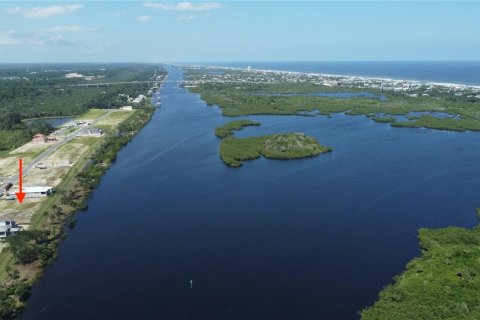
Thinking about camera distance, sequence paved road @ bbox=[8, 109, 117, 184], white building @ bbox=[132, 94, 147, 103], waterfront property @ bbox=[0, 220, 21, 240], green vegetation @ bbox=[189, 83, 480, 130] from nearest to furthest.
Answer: waterfront property @ bbox=[0, 220, 21, 240] < paved road @ bbox=[8, 109, 117, 184] < green vegetation @ bbox=[189, 83, 480, 130] < white building @ bbox=[132, 94, 147, 103]

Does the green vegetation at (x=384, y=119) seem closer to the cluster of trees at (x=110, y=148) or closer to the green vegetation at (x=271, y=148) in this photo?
the green vegetation at (x=271, y=148)

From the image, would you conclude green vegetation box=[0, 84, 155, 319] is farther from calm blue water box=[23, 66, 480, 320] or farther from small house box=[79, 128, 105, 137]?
small house box=[79, 128, 105, 137]

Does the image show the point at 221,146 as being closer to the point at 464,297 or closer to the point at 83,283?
the point at 83,283

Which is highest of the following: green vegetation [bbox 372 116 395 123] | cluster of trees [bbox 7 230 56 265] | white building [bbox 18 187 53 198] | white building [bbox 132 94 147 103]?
white building [bbox 132 94 147 103]

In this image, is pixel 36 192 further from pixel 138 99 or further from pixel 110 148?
pixel 138 99

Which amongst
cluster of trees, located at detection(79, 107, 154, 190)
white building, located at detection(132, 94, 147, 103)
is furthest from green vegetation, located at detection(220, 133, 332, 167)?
white building, located at detection(132, 94, 147, 103)

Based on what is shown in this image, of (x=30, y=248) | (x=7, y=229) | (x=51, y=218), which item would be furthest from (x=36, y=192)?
(x=30, y=248)

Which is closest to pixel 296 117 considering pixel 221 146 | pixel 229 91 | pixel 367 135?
pixel 367 135
